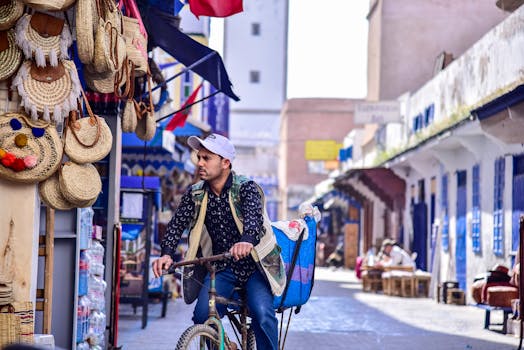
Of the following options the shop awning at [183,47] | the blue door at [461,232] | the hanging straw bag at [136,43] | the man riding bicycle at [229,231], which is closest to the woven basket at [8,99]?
the man riding bicycle at [229,231]

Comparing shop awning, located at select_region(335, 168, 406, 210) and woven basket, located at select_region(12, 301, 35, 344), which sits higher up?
shop awning, located at select_region(335, 168, 406, 210)

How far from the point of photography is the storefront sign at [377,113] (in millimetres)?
32438

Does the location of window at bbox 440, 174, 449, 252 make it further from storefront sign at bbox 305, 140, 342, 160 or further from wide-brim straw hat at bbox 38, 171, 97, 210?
storefront sign at bbox 305, 140, 342, 160

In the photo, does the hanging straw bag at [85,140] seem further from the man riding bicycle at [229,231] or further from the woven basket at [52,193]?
the man riding bicycle at [229,231]

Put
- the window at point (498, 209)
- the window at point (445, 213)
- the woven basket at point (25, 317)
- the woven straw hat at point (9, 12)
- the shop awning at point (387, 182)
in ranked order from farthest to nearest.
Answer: the shop awning at point (387, 182)
the window at point (445, 213)
the window at point (498, 209)
the woven straw hat at point (9, 12)
the woven basket at point (25, 317)

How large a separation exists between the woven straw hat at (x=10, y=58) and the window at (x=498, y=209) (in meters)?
13.3

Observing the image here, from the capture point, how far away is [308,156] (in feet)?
220

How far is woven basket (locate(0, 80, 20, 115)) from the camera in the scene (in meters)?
7.53

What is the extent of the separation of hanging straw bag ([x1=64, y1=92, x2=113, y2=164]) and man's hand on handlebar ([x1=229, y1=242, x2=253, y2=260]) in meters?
1.52

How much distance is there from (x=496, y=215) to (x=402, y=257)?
5775mm

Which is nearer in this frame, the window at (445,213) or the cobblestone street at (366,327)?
the cobblestone street at (366,327)

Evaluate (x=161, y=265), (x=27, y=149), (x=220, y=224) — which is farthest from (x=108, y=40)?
(x=161, y=265)

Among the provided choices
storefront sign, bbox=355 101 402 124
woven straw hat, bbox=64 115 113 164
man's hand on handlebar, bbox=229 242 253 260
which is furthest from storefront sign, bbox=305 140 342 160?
man's hand on handlebar, bbox=229 242 253 260

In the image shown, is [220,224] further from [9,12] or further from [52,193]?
[9,12]
